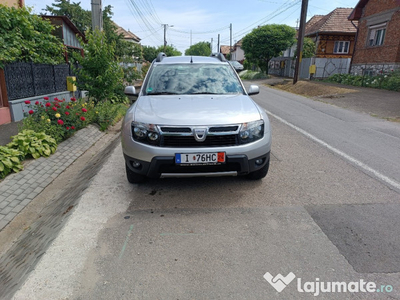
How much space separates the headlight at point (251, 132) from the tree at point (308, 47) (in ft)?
102

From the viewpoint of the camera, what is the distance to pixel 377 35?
2344 centimetres

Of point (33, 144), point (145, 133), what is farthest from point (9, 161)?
point (145, 133)

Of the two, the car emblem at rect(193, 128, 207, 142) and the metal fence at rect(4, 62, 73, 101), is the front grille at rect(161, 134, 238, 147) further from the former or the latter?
the metal fence at rect(4, 62, 73, 101)

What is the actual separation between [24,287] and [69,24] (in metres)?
16.2

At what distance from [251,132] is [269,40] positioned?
111 feet

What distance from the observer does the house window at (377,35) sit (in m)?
22.6

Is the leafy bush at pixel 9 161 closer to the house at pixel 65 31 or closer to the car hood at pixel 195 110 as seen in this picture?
the car hood at pixel 195 110

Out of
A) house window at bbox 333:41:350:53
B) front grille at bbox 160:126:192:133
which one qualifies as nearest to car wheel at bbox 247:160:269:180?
front grille at bbox 160:126:192:133

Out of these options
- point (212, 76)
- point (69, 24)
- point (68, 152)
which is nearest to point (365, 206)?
point (212, 76)

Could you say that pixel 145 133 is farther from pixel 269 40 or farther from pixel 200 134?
pixel 269 40

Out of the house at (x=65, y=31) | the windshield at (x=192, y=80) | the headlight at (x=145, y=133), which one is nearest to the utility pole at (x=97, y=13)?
the house at (x=65, y=31)

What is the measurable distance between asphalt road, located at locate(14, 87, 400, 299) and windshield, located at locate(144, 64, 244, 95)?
141 cm

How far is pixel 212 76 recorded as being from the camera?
5.04 metres

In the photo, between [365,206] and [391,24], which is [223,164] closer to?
[365,206]
